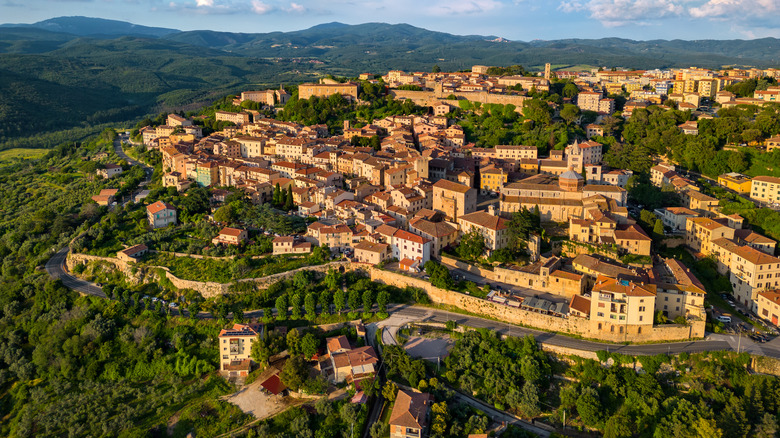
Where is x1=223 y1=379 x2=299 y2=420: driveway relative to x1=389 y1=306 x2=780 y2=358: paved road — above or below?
below

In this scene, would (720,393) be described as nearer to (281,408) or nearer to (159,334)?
(281,408)

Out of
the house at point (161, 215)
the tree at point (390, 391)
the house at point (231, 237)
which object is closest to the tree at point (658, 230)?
the tree at point (390, 391)

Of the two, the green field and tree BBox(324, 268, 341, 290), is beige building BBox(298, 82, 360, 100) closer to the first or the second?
the green field

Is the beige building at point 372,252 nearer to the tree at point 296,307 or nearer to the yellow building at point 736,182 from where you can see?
the tree at point 296,307

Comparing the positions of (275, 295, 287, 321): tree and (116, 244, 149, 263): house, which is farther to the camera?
(116, 244, 149, 263): house

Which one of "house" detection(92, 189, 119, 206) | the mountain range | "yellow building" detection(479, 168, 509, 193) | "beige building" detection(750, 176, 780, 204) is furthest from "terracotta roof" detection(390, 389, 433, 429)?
the mountain range
